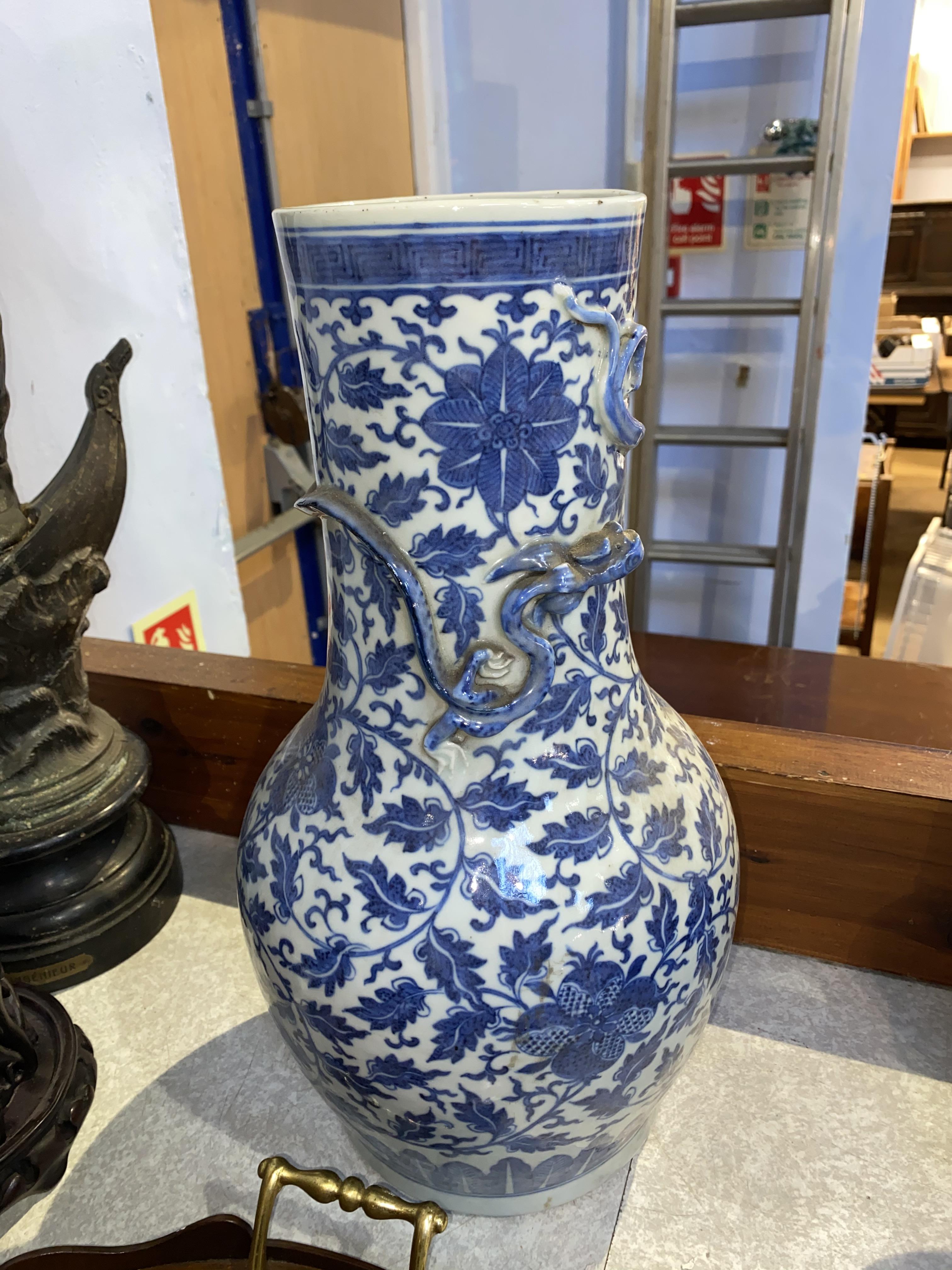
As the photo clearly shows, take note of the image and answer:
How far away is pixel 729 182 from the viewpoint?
1.89 m

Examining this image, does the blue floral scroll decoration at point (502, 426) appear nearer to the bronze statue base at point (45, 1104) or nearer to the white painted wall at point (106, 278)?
the bronze statue base at point (45, 1104)

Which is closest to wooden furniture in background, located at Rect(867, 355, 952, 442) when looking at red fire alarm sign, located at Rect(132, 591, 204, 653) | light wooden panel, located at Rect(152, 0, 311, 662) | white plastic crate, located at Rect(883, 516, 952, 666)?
white plastic crate, located at Rect(883, 516, 952, 666)

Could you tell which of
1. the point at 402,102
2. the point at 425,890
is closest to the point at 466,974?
the point at 425,890

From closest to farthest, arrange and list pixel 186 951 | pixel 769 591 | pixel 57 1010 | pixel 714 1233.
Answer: pixel 714 1233 < pixel 57 1010 < pixel 186 951 < pixel 769 591

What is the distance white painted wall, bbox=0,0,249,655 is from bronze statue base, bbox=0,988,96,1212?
555mm

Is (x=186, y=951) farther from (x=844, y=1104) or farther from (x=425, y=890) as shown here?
(x=844, y=1104)

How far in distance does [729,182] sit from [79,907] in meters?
1.80

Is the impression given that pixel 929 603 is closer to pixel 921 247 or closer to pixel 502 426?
pixel 502 426

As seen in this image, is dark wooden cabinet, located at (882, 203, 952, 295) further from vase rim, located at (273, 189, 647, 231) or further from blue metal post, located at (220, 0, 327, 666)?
vase rim, located at (273, 189, 647, 231)

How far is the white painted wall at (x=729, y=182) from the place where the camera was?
175 centimetres

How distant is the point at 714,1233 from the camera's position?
56cm

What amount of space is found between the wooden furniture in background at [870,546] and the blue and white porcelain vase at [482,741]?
77.7 inches

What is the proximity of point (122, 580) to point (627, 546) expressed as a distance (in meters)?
0.87

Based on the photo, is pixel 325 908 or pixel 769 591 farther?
pixel 769 591
